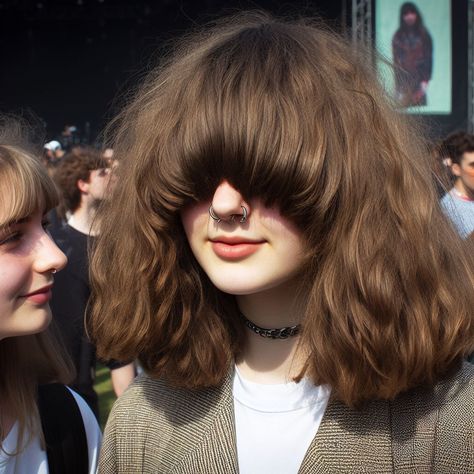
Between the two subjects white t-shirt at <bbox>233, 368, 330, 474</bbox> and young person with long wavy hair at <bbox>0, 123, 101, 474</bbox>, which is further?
young person with long wavy hair at <bbox>0, 123, 101, 474</bbox>

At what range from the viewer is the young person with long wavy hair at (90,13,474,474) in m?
1.02

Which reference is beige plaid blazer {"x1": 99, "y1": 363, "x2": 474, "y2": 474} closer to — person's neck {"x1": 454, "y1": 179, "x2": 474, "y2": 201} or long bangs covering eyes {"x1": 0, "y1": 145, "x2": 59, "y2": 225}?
long bangs covering eyes {"x1": 0, "y1": 145, "x2": 59, "y2": 225}

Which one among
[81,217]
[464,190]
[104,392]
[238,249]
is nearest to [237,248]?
[238,249]

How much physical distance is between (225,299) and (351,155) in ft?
1.38

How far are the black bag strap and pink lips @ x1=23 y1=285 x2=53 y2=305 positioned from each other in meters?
0.28

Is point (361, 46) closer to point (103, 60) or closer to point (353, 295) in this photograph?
point (353, 295)

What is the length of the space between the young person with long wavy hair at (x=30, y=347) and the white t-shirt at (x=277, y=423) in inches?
19.4

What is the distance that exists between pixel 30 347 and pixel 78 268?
166 cm

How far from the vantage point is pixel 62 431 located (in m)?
1.51

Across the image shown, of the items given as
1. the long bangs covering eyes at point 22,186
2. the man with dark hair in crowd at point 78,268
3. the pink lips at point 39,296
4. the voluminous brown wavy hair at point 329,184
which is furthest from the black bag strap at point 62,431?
the man with dark hair in crowd at point 78,268

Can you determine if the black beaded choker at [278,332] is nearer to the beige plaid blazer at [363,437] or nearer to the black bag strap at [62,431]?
the beige plaid blazer at [363,437]

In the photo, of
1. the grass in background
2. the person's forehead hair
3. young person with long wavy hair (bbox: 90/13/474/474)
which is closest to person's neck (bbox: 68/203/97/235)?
the grass in background

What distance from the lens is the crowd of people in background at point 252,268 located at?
3.36ft

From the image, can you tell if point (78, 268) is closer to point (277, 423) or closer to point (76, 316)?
point (76, 316)
